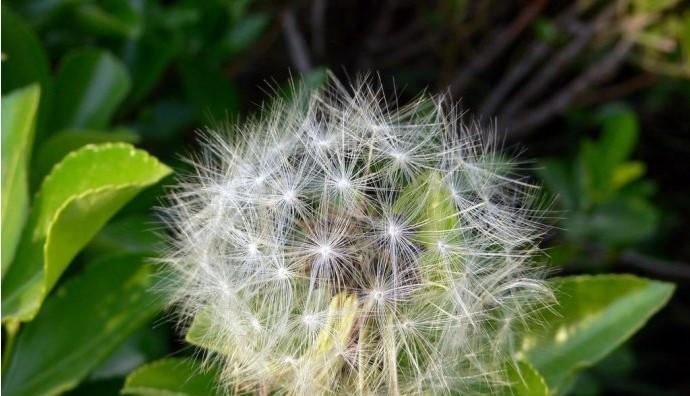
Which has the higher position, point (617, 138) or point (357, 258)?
point (617, 138)

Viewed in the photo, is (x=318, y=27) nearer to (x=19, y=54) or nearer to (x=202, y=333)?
(x=19, y=54)

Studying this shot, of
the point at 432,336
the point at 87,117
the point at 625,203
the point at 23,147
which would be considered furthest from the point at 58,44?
the point at 625,203

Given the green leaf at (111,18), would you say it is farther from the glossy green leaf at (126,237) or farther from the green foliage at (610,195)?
the green foliage at (610,195)

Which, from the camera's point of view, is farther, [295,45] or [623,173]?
[295,45]

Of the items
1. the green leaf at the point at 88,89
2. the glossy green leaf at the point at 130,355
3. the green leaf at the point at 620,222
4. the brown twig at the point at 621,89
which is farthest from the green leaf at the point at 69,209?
the brown twig at the point at 621,89

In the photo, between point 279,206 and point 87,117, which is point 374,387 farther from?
point 87,117

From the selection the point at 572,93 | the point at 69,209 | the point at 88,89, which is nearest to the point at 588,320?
the point at 69,209
